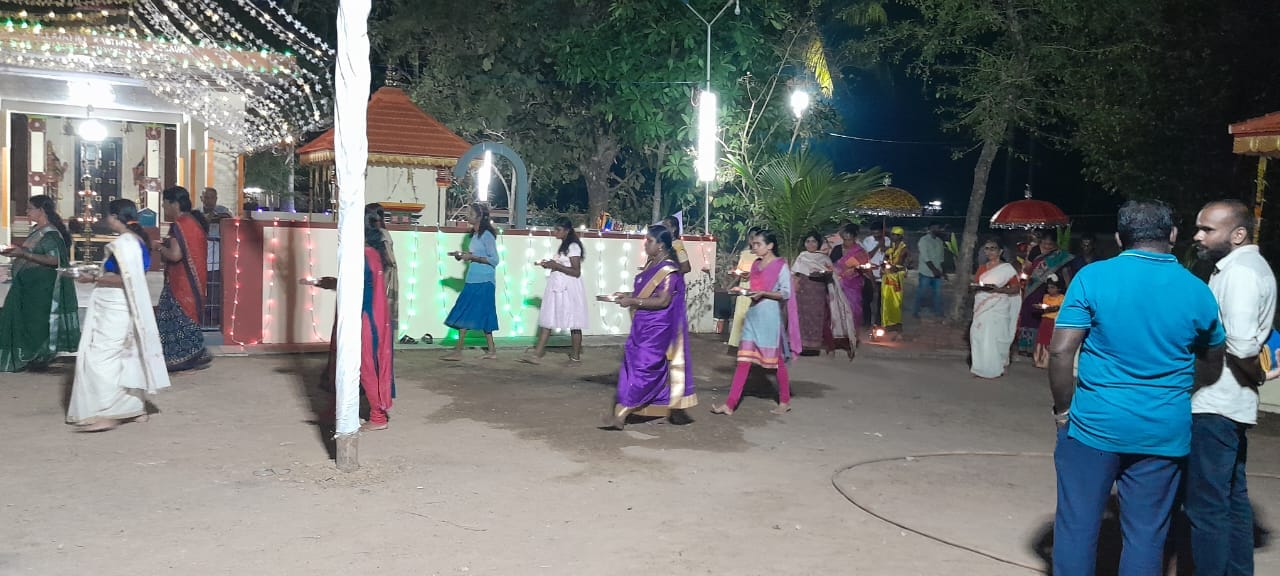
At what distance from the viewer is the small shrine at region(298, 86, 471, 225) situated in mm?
16109

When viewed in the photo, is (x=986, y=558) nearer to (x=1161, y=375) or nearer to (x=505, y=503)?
(x=1161, y=375)

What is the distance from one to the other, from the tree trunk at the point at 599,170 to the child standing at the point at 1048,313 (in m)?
13.3

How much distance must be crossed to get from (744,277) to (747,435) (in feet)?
6.12

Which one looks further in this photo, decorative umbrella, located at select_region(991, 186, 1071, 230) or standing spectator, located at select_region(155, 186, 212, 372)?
decorative umbrella, located at select_region(991, 186, 1071, 230)

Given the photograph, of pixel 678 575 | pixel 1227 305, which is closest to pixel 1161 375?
pixel 1227 305

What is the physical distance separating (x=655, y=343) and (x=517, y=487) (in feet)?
6.55

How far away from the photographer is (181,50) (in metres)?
14.4

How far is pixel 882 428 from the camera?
8.55m

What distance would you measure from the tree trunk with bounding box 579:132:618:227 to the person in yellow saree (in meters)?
10.6

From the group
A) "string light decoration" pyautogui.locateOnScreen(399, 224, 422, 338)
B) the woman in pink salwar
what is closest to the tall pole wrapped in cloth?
the woman in pink salwar

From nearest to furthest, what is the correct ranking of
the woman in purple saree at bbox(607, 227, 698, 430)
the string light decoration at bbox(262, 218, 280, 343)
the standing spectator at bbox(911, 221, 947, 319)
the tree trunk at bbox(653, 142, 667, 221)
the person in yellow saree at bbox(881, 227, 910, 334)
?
the woman in purple saree at bbox(607, 227, 698, 430) < the string light decoration at bbox(262, 218, 280, 343) < the person in yellow saree at bbox(881, 227, 910, 334) < the standing spectator at bbox(911, 221, 947, 319) < the tree trunk at bbox(653, 142, 667, 221)

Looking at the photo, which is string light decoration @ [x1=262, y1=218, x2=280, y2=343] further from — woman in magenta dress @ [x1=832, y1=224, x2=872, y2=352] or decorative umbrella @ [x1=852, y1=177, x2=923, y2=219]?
decorative umbrella @ [x1=852, y1=177, x2=923, y2=219]

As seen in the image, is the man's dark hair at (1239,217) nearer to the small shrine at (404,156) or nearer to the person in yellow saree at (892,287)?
the person in yellow saree at (892,287)

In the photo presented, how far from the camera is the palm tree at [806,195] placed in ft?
44.7
